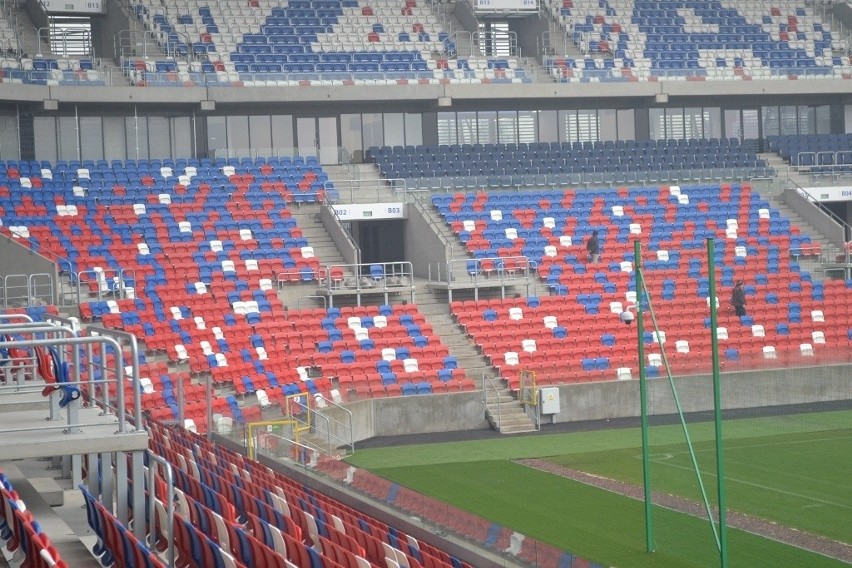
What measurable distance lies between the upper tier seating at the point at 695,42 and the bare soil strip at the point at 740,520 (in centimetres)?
2120

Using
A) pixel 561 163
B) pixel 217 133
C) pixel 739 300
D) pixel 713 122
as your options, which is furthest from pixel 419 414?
pixel 713 122

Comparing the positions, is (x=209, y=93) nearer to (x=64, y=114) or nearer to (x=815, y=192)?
(x=64, y=114)

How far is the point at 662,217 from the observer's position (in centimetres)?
3709

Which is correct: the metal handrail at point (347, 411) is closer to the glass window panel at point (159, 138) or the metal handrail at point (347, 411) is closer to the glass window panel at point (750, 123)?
the glass window panel at point (159, 138)

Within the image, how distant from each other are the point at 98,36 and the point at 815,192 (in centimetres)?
2203

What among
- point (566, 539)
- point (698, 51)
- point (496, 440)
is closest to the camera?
point (566, 539)

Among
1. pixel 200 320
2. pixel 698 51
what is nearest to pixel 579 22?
pixel 698 51

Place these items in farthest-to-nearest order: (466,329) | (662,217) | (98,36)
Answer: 1. (98,36)
2. (662,217)
3. (466,329)

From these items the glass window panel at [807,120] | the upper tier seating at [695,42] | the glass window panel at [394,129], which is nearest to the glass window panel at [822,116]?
the glass window panel at [807,120]

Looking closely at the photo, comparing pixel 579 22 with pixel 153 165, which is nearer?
pixel 153 165

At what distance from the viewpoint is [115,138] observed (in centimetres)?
3834

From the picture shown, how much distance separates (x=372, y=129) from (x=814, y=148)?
1416 centimetres

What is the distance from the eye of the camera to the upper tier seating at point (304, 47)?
38781mm

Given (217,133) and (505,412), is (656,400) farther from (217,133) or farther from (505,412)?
(217,133)
